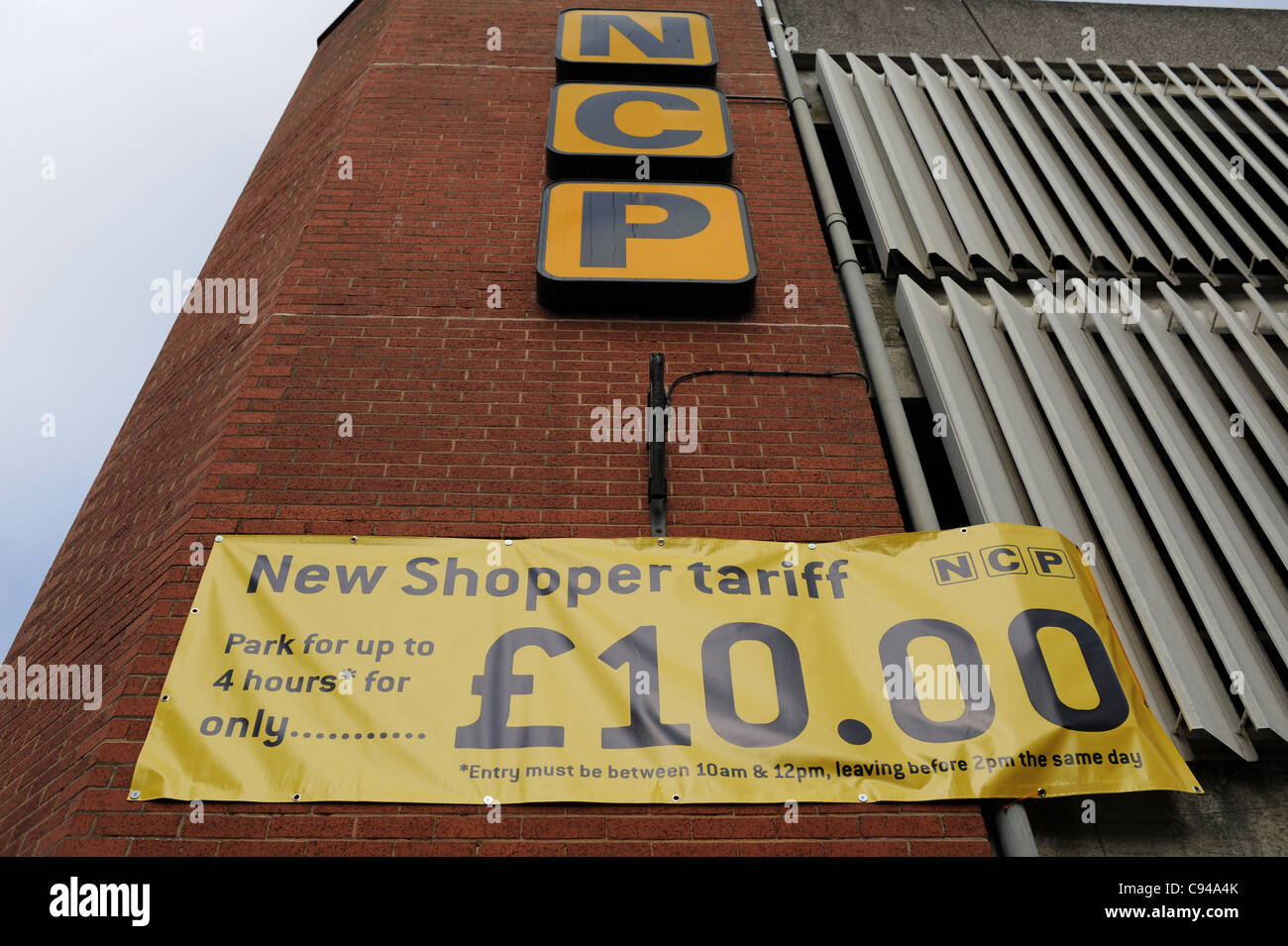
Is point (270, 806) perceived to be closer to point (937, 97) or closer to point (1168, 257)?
point (1168, 257)

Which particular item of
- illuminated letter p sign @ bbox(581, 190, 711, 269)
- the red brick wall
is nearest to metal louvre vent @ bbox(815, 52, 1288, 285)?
the red brick wall

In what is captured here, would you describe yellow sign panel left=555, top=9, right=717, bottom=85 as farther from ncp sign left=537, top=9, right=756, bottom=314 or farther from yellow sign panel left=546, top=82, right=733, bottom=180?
yellow sign panel left=546, top=82, right=733, bottom=180

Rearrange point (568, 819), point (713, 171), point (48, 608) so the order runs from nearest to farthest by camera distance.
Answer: point (568, 819) < point (48, 608) < point (713, 171)

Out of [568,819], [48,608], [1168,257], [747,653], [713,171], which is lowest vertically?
[48,608]

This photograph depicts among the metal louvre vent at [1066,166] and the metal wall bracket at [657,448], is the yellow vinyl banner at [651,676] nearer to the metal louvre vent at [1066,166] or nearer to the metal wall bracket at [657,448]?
the metal wall bracket at [657,448]

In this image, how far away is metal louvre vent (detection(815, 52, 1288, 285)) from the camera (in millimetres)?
6441

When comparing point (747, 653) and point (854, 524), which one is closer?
point (747, 653)

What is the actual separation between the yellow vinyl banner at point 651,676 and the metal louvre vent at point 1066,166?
2926 millimetres

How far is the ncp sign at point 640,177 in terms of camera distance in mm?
5434

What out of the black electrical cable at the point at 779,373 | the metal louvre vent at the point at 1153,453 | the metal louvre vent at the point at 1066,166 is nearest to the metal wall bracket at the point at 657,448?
the black electrical cable at the point at 779,373
